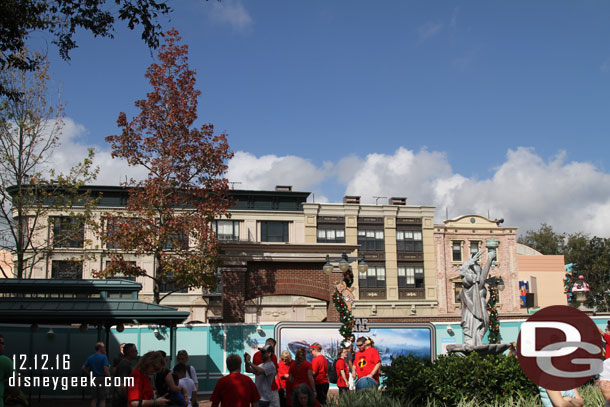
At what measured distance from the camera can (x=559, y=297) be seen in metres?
53.5

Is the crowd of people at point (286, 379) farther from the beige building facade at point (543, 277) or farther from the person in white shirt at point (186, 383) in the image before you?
the beige building facade at point (543, 277)

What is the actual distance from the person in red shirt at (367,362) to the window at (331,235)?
3157 cm

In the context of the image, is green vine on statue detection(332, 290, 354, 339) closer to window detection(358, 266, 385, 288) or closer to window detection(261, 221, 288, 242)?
window detection(261, 221, 288, 242)

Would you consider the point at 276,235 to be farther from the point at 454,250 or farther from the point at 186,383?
the point at 186,383

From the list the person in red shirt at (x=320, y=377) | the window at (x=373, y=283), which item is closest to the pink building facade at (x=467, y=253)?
the window at (x=373, y=283)

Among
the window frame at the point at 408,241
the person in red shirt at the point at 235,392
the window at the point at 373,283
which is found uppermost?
the window frame at the point at 408,241

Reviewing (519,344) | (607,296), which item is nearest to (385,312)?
(607,296)

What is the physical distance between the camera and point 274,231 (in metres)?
44.4

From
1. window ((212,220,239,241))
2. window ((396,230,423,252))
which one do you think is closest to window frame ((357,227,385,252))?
window ((396,230,423,252))

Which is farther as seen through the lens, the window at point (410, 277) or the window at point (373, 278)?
the window at point (410, 277)

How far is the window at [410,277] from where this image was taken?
4644cm

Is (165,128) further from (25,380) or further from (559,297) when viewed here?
(559,297)

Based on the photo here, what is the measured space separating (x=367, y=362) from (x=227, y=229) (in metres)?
31.6

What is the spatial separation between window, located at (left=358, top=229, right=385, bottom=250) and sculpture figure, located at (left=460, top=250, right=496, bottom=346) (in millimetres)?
32524
